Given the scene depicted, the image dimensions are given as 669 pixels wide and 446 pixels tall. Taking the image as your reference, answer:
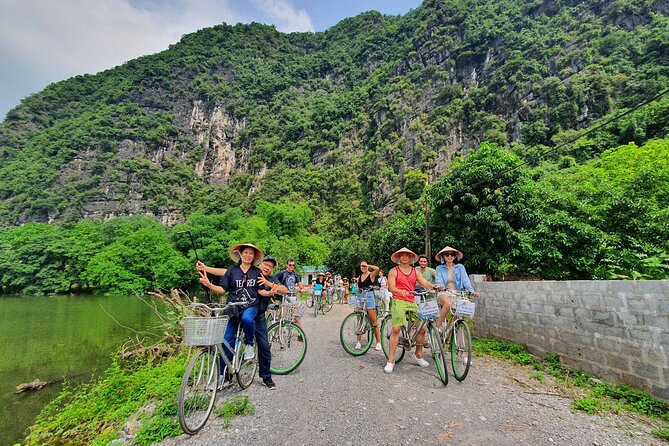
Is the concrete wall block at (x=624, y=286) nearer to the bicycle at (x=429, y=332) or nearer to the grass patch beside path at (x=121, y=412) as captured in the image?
the bicycle at (x=429, y=332)

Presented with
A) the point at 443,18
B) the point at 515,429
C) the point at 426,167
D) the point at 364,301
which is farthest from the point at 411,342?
the point at 443,18

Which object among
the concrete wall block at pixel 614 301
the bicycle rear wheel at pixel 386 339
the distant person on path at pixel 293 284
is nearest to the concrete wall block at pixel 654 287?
the concrete wall block at pixel 614 301

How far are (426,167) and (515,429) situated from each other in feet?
181

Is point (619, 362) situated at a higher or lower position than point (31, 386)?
higher

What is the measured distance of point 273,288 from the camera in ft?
12.9

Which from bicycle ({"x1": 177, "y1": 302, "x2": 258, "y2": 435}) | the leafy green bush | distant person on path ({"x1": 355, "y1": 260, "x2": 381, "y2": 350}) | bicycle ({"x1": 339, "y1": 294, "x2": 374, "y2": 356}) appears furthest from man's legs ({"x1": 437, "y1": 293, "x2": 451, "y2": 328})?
the leafy green bush

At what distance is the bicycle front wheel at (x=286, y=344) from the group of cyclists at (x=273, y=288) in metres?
0.72

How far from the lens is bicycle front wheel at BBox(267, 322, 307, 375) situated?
4871 mm

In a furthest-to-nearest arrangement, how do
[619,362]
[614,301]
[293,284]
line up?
[293,284]
[614,301]
[619,362]

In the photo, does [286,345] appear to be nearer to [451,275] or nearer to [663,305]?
[451,275]

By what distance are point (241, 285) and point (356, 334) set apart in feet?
9.07

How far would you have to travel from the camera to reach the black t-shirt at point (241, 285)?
3811mm

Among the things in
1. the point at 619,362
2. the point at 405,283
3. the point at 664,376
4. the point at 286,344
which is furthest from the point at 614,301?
the point at 286,344

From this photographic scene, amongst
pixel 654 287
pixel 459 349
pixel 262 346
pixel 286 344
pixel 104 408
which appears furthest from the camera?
pixel 286 344
